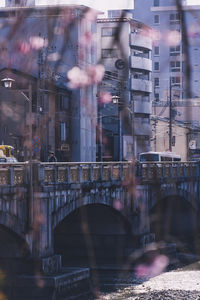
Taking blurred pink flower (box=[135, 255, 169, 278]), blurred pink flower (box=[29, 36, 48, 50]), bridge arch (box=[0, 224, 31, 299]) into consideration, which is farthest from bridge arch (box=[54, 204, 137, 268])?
blurred pink flower (box=[29, 36, 48, 50])

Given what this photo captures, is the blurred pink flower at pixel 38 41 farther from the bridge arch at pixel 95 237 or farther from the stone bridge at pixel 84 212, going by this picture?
the bridge arch at pixel 95 237

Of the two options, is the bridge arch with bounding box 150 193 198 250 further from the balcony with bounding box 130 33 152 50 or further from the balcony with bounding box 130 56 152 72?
the balcony with bounding box 130 33 152 50

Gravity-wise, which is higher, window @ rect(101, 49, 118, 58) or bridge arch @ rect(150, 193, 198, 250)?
window @ rect(101, 49, 118, 58)

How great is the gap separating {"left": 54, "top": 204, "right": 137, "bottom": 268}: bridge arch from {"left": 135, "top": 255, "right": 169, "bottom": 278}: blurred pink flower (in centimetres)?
208

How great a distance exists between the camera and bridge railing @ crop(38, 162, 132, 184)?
3448 cm

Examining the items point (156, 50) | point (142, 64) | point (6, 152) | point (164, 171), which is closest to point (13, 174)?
point (6, 152)

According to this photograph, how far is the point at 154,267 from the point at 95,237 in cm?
516

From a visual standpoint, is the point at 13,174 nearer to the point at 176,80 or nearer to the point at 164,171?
the point at 164,171

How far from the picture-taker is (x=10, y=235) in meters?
32.7

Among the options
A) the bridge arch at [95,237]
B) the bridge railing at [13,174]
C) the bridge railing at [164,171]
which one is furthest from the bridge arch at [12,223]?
the bridge railing at [164,171]

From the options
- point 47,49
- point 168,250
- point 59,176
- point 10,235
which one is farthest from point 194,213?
point 47,49

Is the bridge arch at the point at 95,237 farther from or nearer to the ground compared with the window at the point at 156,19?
nearer to the ground

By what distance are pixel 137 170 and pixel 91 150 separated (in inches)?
735

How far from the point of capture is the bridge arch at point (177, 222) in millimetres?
57719
